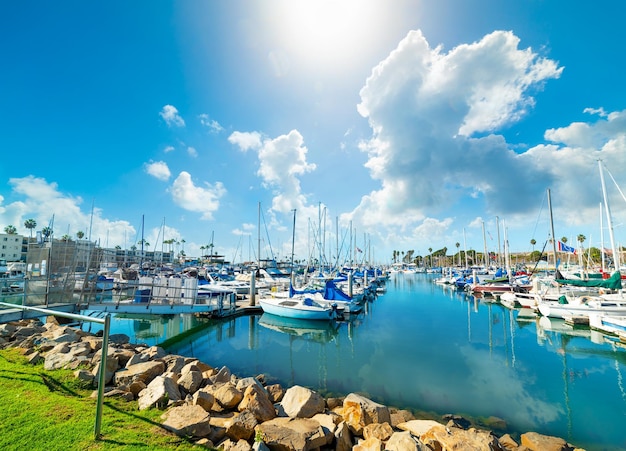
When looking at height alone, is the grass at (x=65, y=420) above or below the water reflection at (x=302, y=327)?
above

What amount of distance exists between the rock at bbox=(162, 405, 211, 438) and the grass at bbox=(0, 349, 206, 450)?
15cm

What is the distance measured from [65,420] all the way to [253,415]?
3718 mm

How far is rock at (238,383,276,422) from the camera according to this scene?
7633mm

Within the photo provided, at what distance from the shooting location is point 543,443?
7.72 m

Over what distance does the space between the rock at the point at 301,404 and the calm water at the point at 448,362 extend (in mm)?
4056

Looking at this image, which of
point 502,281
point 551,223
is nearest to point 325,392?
point 551,223

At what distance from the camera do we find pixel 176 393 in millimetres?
7988

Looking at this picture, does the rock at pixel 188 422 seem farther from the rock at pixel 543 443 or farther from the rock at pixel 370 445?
the rock at pixel 543 443

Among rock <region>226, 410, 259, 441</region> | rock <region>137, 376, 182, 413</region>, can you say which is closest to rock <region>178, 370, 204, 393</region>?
rock <region>137, 376, 182, 413</region>

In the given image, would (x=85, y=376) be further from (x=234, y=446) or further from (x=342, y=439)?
(x=342, y=439)

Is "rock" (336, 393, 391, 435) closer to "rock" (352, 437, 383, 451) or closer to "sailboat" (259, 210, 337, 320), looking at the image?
"rock" (352, 437, 383, 451)

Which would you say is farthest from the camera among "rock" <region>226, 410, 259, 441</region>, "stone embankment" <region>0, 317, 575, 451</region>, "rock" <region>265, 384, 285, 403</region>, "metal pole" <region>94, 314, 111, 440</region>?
"rock" <region>265, 384, 285, 403</region>

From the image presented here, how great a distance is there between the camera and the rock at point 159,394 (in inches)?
281

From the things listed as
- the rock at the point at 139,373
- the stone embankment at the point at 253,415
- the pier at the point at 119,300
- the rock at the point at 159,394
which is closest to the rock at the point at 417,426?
the stone embankment at the point at 253,415
